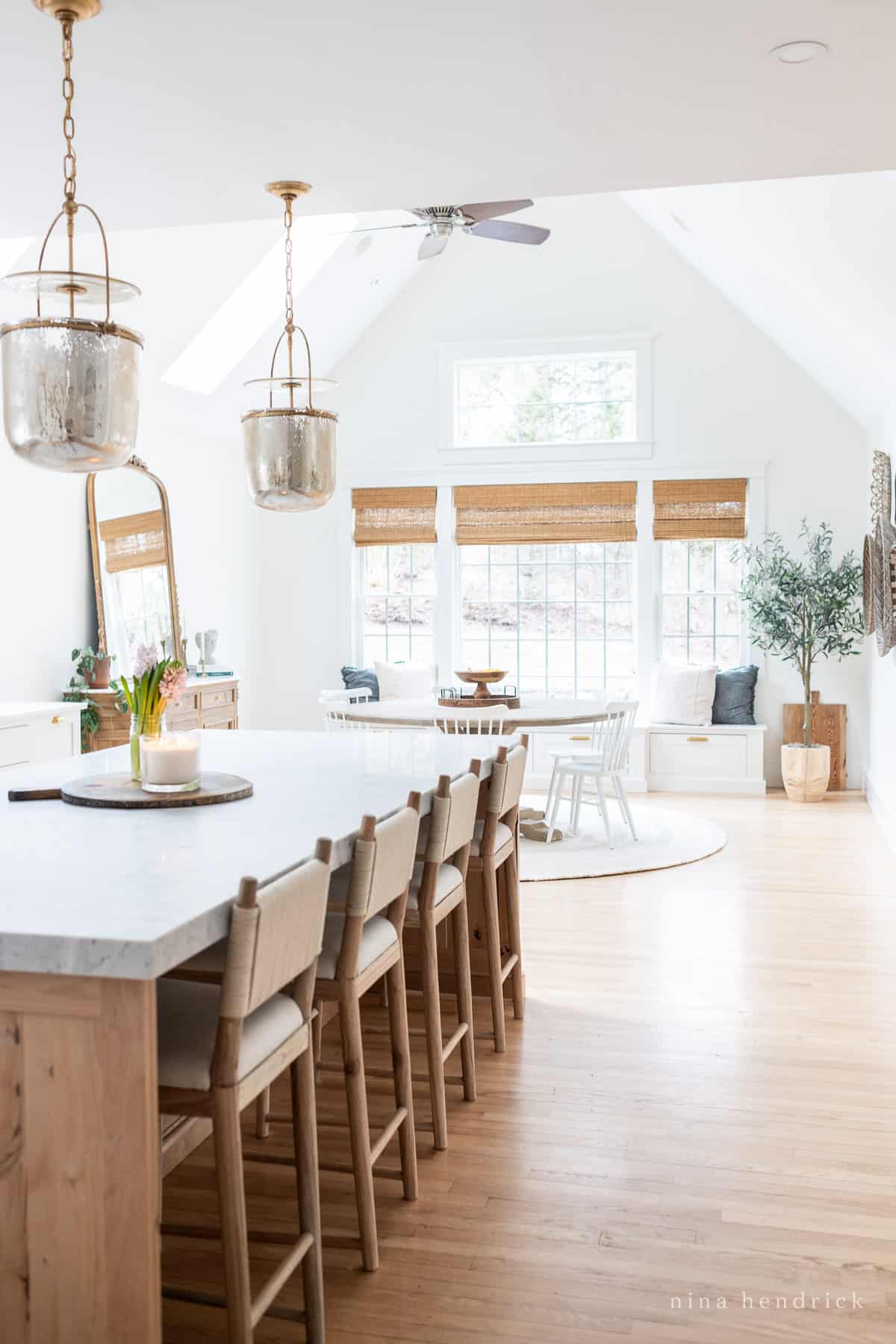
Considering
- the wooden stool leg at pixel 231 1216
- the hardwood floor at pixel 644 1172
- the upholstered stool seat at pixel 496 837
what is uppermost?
the upholstered stool seat at pixel 496 837

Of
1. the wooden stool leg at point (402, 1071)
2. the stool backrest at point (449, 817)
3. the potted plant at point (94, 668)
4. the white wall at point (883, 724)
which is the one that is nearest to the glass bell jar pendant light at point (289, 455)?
the stool backrest at point (449, 817)

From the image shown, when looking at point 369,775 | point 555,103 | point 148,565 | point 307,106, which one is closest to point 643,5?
point 555,103

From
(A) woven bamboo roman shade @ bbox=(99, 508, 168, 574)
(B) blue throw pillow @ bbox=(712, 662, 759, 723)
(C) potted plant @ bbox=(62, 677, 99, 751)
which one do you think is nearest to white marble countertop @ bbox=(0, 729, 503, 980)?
(C) potted plant @ bbox=(62, 677, 99, 751)

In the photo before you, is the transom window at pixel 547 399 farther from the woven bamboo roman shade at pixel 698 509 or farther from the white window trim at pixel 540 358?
the woven bamboo roman shade at pixel 698 509

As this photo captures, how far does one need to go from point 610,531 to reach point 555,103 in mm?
6314

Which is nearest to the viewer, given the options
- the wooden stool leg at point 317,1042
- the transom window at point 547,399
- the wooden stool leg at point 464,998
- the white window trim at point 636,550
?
the wooden stool leg at point 317,1042

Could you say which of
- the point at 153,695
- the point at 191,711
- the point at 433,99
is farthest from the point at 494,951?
the point at 191,711

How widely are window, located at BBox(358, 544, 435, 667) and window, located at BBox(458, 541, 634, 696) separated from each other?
0.30 metres

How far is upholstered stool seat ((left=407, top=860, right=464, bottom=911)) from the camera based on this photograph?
301 cm

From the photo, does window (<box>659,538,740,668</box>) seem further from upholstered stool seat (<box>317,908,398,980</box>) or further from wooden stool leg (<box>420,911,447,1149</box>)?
upholstered stool seat (<box>317,908,398,980</box>)

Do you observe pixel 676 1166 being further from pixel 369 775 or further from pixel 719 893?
pixel 719 893

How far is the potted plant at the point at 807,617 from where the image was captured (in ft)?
27.2

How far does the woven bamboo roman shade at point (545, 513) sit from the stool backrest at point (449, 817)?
6.34m

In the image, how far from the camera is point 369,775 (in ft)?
10.7
